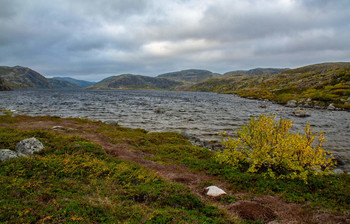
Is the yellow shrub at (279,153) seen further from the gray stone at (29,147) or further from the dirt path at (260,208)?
the gray stone at (29,147)

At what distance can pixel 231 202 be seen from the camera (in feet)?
28.7

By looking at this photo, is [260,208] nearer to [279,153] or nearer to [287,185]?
[287,185]

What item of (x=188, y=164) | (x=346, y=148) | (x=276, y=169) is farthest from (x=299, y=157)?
(x=346, y=148)

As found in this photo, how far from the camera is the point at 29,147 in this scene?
12562 mm

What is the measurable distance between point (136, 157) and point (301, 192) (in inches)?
455

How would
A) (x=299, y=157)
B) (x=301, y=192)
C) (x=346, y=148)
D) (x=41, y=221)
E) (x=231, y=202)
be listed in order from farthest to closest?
(x=346, y=148) < (x=299, y=157) < (x=301, y=192) < (x=231, y=202) < (x=41, y=221)

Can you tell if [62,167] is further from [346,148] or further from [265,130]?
[346,148]

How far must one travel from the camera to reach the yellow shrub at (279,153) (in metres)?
10.7

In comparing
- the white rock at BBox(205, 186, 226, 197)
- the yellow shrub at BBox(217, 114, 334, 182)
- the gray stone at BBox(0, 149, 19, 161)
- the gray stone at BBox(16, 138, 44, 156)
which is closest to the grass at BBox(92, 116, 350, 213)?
the yellow shrub at BBox(217, 114, 334, 182)

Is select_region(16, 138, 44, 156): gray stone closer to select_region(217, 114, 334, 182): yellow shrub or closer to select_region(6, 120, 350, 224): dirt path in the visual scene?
select_region(6, 120, 350, 224): dirt path

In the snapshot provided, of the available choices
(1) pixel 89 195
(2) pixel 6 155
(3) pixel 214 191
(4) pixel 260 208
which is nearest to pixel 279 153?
(4) pixel 260 208

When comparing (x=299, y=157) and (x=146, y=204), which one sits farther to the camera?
(x=299, y=157)

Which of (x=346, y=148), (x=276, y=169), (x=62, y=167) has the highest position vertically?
(x=62, y=167)

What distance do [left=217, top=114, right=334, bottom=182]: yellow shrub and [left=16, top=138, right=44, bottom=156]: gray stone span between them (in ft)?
43.5
